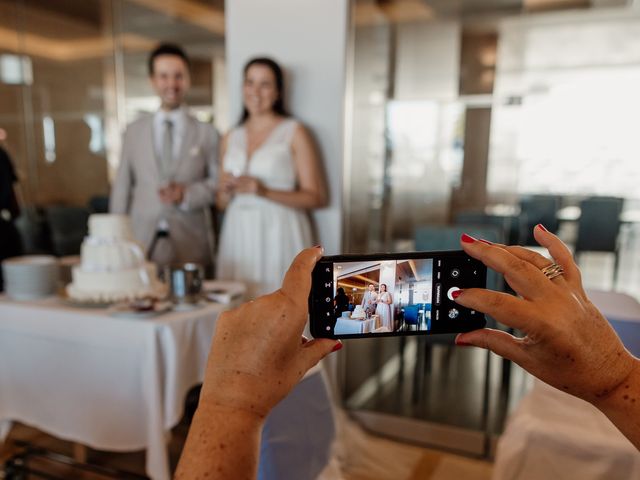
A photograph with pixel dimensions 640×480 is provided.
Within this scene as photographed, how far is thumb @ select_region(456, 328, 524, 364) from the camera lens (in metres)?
0.64

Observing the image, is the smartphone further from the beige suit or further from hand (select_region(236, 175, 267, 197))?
the beige suit

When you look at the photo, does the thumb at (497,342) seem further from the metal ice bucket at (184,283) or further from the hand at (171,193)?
the hand at (171,193)

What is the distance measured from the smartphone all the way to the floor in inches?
75.0

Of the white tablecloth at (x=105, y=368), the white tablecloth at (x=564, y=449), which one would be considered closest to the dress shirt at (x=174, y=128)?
the white tablecloth at (x=105, y=368)

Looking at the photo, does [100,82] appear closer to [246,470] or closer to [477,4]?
[477,4]

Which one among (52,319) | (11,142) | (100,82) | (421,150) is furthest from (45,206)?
(421,150)

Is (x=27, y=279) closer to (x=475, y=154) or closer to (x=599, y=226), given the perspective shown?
(x=475, y=154)

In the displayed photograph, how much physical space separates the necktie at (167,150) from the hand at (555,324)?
2316 millimetres

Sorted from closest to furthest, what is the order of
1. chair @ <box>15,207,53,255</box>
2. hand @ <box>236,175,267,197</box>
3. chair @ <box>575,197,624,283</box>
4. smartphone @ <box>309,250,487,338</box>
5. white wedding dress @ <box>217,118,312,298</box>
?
smartphone @ <box>309,250,487,338</box> → hand @ <box>236,175,267,197</box> → white wedding dress @ <box>217,118,312,298</box> → chair @ <box>575,197,624,283</box> → chair @ <box>15,207,53,255</box>

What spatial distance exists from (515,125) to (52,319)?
8.33 ft

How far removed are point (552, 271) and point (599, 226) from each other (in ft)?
9.28

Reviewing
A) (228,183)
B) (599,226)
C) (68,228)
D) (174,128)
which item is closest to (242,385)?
(228,183)

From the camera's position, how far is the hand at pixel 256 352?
1.86 feet

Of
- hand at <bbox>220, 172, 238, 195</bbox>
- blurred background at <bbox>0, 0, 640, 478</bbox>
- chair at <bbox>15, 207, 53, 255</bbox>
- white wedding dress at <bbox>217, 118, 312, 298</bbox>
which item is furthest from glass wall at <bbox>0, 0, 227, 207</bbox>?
hand at <bbox>220, 172, 238, 195</bbox>
